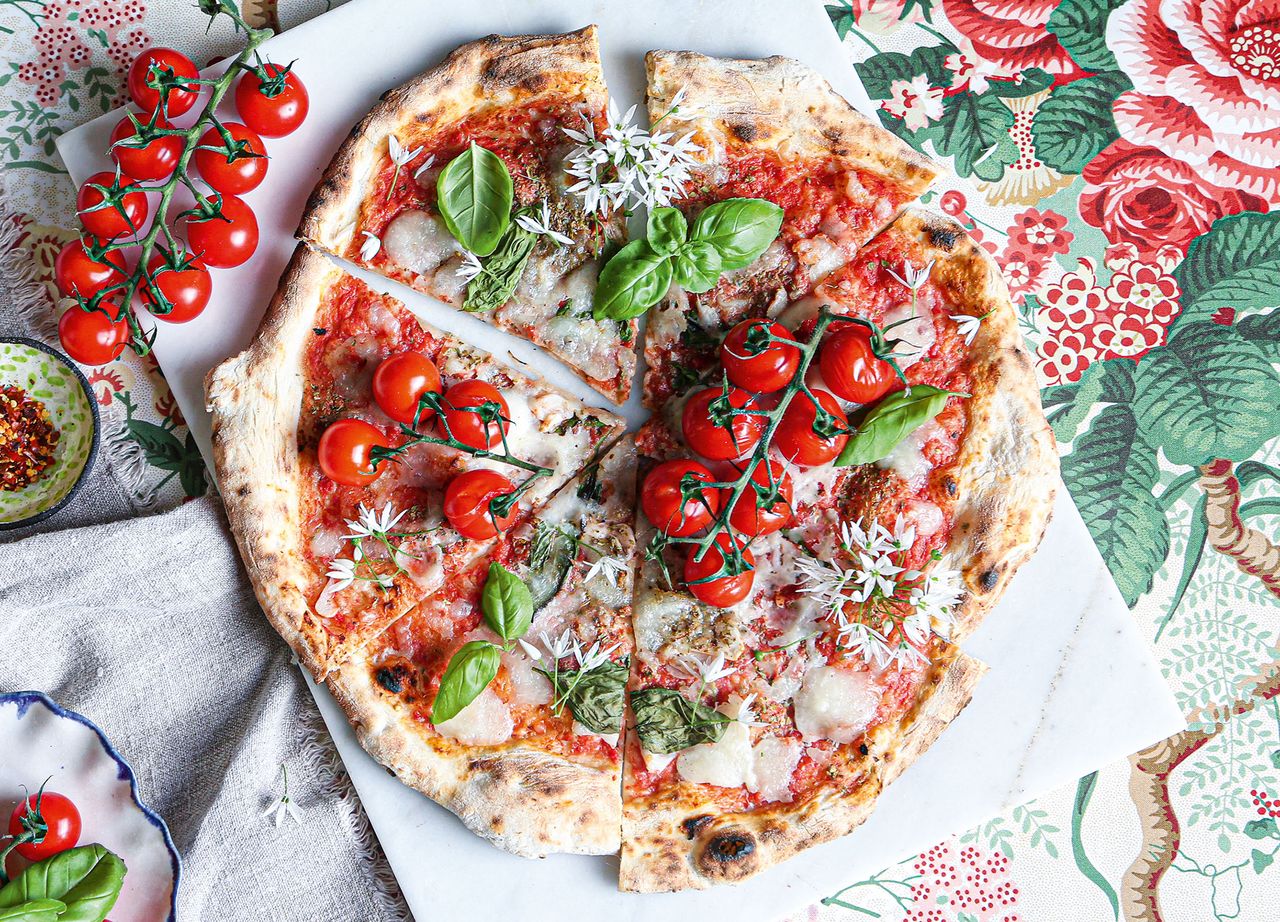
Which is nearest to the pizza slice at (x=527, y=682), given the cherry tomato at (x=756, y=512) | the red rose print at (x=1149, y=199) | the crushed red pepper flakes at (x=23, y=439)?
the cherry tomato at (x=756, y=512)

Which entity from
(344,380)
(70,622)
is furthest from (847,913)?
(70,622)

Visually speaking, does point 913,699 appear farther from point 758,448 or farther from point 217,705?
point 217,705

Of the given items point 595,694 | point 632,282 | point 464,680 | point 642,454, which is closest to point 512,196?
point 632,282

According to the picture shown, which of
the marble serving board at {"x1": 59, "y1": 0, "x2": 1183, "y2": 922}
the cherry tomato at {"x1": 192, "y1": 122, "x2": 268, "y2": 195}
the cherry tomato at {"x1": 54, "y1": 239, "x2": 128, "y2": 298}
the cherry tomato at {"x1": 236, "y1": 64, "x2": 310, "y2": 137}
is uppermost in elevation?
the cherry tomato at {"x1": 236, "y1": 64, "x2": 310, "y2": 137}

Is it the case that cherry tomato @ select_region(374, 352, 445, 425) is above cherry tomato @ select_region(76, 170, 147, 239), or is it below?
below

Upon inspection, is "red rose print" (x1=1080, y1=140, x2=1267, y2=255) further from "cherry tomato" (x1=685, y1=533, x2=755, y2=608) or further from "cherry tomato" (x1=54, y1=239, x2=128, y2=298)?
"cherry tomato" (x1=54, y1=239, x2=128, y2=298)

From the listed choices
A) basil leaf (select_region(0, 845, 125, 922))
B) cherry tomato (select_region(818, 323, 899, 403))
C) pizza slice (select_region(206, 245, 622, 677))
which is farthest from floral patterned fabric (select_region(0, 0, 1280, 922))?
basil leaf (select_region(0, 845, 125, 922))
